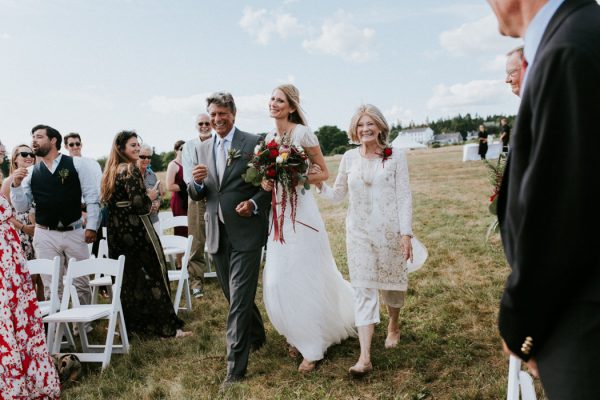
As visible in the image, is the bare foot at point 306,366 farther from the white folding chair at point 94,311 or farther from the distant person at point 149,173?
the distant person at point 149,173

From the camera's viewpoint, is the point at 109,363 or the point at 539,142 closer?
the point at 539,142

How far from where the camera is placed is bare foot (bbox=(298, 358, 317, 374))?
469 centimetres

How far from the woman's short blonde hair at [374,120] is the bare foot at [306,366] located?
7.28ft

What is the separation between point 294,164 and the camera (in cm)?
473

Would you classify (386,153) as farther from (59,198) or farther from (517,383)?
(59,198)

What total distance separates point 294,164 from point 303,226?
2.06ft

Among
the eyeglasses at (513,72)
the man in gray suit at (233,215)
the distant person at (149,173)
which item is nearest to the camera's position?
the eyeglasses at (513,72)

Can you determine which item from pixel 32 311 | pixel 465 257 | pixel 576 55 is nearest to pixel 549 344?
pixel 576 55

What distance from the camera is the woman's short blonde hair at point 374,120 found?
480 centimetres

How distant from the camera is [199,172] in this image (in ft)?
15.5

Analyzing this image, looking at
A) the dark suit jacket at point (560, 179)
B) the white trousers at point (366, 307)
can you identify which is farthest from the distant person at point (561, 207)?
the white trousers at point (366, 307)

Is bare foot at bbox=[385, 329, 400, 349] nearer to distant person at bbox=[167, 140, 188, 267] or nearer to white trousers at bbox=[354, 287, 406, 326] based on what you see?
white trousers at bbox=[354, 287, 406, 326]

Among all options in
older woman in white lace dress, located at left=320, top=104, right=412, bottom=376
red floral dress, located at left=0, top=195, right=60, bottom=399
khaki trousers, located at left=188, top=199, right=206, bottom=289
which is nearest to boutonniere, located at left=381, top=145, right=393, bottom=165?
older woman in white lace dress, located at left=320, top=104, right=412, bottom=376

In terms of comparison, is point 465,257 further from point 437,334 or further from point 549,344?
point 549,344
